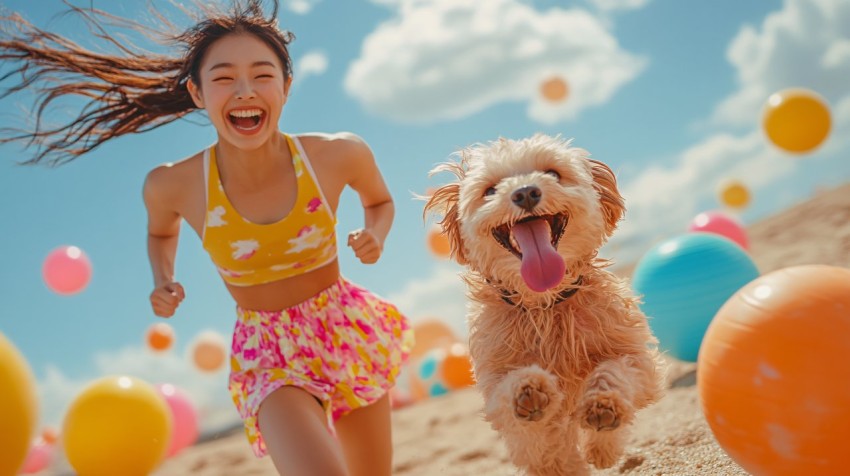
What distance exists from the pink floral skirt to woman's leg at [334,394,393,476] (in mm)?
61

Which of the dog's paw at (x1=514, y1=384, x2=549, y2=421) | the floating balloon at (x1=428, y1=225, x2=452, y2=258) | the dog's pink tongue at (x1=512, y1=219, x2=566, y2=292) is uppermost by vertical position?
the floating balloon at (x1=428, y1=225, x2=452, y2=258)

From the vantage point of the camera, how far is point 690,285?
238 inches

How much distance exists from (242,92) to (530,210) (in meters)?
1.51

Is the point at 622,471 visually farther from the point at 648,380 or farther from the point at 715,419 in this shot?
the point at 648,380

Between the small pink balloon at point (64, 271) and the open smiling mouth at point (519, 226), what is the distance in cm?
1017

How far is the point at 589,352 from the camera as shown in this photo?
117 inches

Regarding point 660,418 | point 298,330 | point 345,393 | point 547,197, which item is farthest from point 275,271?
point 660,418

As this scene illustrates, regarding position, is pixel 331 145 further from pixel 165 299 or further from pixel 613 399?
pixel 613 399

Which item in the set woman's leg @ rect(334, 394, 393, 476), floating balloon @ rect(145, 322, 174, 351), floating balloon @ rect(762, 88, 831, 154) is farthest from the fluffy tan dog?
floating balloon @ rect(145, 322, 174, 351)

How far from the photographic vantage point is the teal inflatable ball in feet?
19.8

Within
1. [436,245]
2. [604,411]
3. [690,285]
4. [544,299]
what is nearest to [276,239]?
[544,299]

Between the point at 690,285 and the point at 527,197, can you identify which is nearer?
the point at 527,197

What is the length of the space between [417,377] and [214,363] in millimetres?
3835

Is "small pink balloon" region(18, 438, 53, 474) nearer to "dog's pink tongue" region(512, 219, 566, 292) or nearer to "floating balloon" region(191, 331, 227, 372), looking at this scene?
"floating balloon" region(191, 331, 227, 372)
